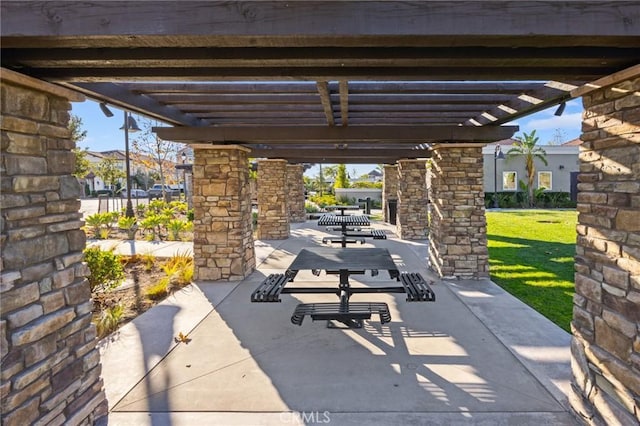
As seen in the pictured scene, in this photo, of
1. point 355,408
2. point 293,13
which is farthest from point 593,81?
point 355,408

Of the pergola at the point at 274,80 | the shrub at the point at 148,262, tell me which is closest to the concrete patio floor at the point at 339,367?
Answer: the pergola at the point at 274,80

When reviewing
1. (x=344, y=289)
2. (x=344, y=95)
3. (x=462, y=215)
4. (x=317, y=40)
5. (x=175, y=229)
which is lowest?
(x=344, y=289)

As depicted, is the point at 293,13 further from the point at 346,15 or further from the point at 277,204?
the point at 277,204

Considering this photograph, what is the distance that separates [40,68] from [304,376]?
3.46 m

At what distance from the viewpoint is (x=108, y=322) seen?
4.88 meters

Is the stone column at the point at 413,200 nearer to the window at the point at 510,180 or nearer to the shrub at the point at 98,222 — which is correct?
the shrub at the point at 98,222

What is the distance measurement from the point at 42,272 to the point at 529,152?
27.2 meters

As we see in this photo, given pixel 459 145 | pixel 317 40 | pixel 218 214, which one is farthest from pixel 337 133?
pixel 317 40

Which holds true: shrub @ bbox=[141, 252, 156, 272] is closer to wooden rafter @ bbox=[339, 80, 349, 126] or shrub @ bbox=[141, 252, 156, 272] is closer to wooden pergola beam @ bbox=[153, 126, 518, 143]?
wooden pergola beam @ bbox=[153, 126, 518, 143]

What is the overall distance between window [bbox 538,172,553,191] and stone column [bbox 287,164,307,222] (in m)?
18.2

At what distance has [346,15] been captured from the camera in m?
2.08

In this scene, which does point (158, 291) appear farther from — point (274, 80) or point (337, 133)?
point (274, 80)

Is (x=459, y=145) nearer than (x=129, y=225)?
Yes

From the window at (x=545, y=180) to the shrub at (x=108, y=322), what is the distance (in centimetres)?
2736
